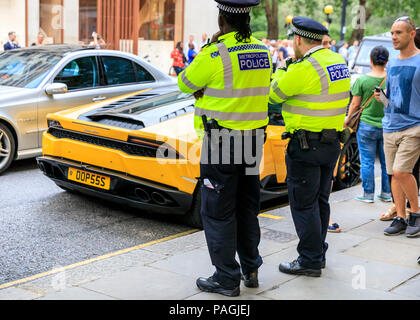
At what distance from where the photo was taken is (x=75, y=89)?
9133 millimetres

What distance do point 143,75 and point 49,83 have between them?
163cm

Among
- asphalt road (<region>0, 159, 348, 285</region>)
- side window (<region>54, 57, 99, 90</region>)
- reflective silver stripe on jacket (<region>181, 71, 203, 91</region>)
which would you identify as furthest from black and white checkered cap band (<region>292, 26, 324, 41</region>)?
side window (<region>54, 57, 99, 90</region>)

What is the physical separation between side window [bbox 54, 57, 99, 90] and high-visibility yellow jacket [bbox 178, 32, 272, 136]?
523 centimetres

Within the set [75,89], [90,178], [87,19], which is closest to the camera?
[90,178]

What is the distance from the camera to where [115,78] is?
959cm

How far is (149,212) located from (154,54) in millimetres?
23805

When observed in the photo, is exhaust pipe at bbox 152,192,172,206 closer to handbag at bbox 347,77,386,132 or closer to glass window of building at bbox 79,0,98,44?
handbag at bbox 347,77,386,132

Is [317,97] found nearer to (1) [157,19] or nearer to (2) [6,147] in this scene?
(2) [6,147]

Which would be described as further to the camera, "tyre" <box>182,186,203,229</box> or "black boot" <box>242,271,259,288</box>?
"tyre" <box>182,186,203,229</box>

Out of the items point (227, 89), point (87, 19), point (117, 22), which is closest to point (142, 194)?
point (227, 89)

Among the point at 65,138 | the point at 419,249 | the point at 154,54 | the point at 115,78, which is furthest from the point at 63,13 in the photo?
the point at 419,249

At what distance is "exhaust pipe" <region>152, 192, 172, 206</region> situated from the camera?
5.96m

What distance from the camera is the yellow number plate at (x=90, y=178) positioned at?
6206mm

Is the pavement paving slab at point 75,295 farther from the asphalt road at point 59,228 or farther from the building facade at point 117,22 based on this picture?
the building facade at point 117,22
